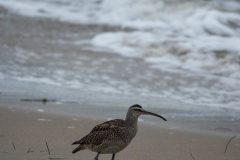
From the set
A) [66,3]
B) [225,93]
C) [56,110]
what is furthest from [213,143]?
[66,3]

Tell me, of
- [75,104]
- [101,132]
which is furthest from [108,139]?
[75,104]

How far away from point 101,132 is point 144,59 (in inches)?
264

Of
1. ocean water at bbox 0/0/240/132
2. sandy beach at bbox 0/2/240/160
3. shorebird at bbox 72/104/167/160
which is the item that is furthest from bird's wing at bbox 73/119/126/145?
ocean water at bbox 0/0/240/132

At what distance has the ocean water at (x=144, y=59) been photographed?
1040 cm

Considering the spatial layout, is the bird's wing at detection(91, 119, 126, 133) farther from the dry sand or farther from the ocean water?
the ocean water

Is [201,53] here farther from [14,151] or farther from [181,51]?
[14,151]

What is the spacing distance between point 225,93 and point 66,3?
10487 millimetres

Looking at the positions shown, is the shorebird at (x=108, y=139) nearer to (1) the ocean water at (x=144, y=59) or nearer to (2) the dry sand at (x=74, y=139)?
(2) the dry sand at (x=74, y=139)

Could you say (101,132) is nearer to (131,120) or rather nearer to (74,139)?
(131,120)

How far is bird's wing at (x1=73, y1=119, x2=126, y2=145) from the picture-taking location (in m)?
6.72

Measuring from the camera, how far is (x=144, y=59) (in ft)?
44.0

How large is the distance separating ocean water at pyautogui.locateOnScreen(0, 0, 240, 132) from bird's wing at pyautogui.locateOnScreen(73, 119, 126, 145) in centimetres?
260

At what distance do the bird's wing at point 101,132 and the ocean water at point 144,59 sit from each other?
260cm

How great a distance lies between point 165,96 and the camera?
1047cm
